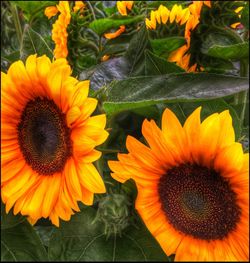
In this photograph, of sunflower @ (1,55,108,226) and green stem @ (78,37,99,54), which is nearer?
sunflower @ (1,55,108,226)

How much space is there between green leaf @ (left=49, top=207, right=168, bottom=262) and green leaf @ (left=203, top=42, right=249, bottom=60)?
22 centimetres

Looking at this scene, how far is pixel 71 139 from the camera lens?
452 mm

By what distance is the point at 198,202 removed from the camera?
469mm

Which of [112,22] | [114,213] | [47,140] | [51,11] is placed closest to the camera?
[114,213]

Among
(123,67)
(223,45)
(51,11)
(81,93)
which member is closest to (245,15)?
(223,45)

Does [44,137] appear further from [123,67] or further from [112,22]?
[112,22]

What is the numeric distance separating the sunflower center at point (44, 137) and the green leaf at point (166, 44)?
164 millimetres

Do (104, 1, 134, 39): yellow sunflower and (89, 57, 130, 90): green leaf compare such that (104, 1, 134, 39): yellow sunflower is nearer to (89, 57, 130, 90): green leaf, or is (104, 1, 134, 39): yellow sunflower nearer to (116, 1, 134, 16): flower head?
(116, 1, 134, 16): flower head

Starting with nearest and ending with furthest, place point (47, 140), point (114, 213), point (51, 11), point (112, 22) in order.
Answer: point (114, 213) → point (47, 140) → point (112, 22) → point (51, 11)

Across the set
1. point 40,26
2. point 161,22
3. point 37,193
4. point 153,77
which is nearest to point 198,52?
point 161,22

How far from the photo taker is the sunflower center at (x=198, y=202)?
1.44 ft

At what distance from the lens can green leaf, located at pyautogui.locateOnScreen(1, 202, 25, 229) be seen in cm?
47

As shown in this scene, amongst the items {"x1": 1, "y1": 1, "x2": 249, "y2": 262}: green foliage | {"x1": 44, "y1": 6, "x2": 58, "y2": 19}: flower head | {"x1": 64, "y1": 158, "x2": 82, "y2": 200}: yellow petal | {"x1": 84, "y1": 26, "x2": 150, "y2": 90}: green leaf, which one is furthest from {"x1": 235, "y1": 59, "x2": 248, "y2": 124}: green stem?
{"x1": 44, "y1": 6, "x2": 58, "y2": 19}: flower head

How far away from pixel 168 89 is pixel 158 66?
0.20ft
